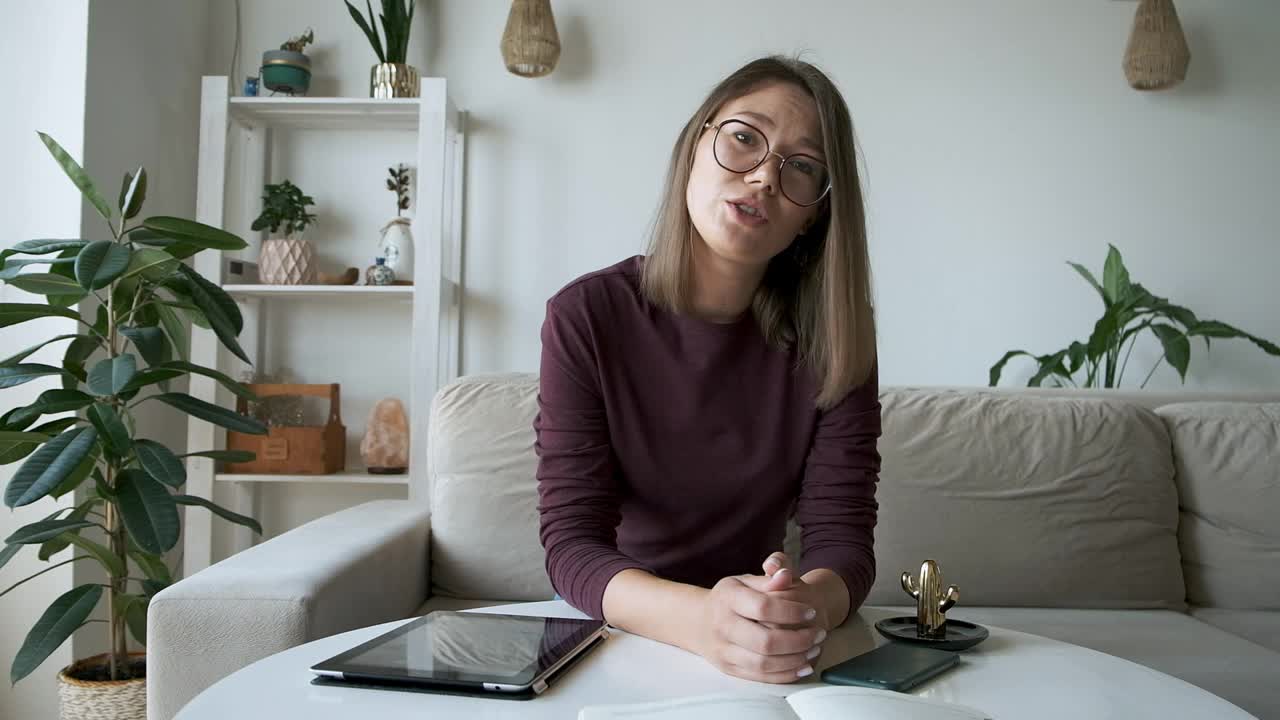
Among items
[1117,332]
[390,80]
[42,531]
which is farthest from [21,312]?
[1117,332]

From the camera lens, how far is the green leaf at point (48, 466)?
1585mm

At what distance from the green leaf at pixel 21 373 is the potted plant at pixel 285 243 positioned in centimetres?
99

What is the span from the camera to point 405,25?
109 inches

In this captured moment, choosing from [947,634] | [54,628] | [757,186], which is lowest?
[54,628]

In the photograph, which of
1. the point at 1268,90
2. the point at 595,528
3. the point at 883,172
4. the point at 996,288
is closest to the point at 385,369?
the point at 883,172

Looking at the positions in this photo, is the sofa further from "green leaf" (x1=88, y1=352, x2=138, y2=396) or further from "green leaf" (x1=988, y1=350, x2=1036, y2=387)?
"green leaf" (x1=988, y1=350, x2=1036, y2=387)

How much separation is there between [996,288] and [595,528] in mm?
2169

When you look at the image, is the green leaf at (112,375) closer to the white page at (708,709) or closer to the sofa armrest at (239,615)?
the sofa armrest at (239,615)

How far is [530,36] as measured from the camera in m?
2.80

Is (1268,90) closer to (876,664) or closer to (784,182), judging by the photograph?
(784,182)

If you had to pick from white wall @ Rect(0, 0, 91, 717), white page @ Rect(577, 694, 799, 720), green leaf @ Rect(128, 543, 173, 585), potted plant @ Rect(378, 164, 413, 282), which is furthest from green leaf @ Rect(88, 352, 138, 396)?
white page @ Rect(577, 694, 799, 720)

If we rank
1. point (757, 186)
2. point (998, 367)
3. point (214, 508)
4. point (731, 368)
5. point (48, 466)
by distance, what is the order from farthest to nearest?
point (998, 367), point (214, 508), point (48, 466), point (731, 368), point (757, 186)

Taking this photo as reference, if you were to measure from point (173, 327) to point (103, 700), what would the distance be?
0.70 meters

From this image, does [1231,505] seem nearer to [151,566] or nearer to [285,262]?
[151,566]
